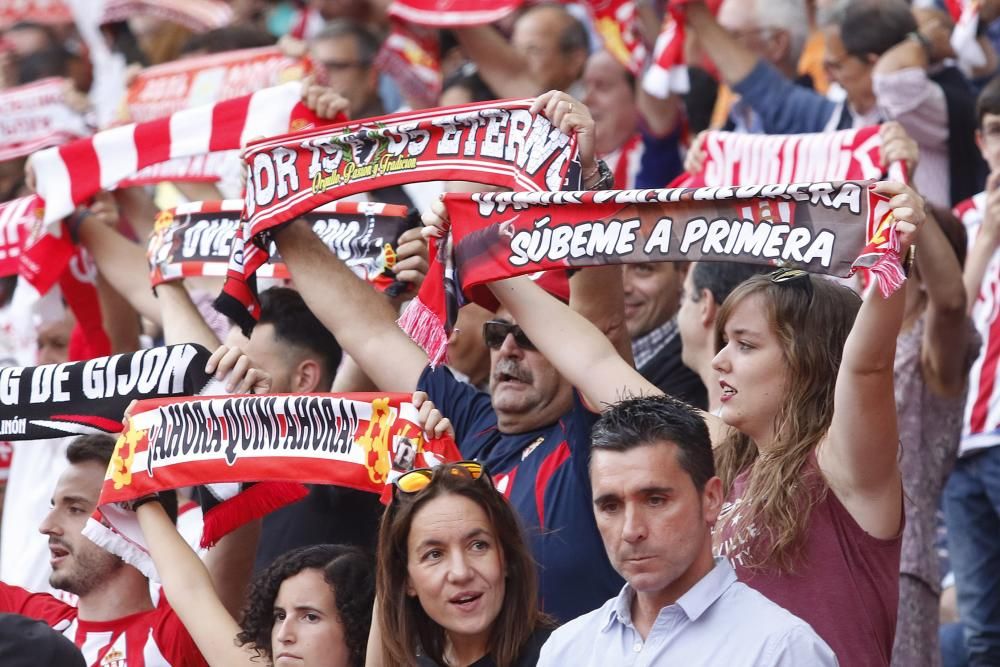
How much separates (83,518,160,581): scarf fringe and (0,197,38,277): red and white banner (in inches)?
71.1

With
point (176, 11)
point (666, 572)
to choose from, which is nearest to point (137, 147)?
point (666, 572)

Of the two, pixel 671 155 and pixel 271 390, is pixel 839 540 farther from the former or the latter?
pixel 671 155

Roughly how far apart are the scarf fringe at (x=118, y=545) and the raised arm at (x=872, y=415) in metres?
2.05

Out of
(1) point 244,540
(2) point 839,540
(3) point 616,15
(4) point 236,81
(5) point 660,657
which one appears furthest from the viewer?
(3) point 616,15

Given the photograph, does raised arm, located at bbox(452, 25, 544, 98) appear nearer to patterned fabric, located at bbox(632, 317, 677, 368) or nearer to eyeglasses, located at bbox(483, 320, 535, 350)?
patterned fabric, located at bbox(632, 317, 677, 368)

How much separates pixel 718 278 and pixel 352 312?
114 cm

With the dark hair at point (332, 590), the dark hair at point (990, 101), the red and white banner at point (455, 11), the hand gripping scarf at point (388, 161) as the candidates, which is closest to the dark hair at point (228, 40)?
the red and white banner at point (455, 11)

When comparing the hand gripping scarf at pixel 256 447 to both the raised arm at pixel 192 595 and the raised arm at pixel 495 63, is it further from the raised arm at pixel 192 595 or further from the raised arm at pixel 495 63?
the raised arm at pixel 495 63

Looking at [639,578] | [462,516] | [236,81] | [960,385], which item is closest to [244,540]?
[462,516]

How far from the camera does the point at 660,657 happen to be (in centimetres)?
329

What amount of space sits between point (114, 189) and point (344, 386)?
5.27ft

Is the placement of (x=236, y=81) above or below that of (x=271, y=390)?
above

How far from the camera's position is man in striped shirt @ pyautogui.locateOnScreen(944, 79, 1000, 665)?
5.74 meters

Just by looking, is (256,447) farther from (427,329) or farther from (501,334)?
(501,334)
